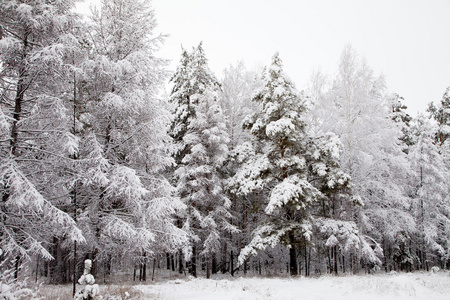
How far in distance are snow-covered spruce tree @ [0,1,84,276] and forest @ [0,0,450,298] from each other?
5cm

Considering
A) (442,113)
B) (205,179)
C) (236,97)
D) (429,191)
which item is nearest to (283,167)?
(205,179)

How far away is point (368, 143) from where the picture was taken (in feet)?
57.7

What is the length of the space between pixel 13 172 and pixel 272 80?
528 inches

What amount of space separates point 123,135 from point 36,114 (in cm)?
338

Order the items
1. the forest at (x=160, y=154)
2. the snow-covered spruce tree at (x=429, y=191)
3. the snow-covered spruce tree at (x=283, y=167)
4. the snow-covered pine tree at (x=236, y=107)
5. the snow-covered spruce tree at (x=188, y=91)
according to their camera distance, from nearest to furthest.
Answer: the forest at (x=160, y=154) → the snow-covered spruce tree at (x=283, y=167) → the snow-covered spruce tree at (x=188, y=91) → the snow-covered pine tree at (x=236, y=107) → the snow-covered spruce tree at (x=429, y=191)

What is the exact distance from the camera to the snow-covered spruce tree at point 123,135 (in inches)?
397

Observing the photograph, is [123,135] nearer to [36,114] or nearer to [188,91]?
[36,114]

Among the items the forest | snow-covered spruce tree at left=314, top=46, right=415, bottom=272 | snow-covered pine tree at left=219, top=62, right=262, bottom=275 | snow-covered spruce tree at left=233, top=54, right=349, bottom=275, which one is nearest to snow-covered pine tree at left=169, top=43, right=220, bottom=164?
the forest

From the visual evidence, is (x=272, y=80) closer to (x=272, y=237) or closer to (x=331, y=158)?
(x=331, y=158)

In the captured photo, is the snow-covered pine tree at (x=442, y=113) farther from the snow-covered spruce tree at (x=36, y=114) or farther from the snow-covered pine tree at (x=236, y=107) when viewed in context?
the snow-covered spruce tree at (x=36, y=114)

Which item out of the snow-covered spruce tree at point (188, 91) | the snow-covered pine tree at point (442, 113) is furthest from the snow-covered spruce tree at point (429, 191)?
the snow-covered spruce tree at point (188, 91)

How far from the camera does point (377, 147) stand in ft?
58.4

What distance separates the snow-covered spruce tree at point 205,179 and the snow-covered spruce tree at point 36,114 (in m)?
8.90

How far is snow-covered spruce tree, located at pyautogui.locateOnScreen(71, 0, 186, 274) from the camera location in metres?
10.1
